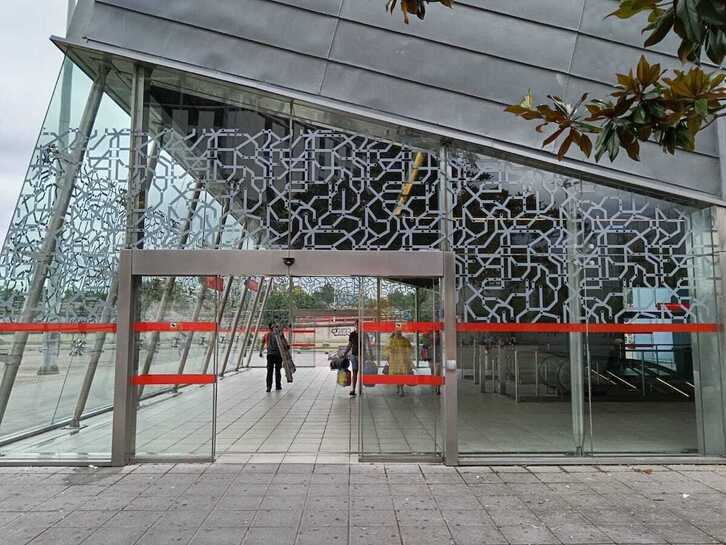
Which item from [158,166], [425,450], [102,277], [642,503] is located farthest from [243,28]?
[642,503]

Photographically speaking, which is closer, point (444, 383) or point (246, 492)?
point (246, 492)

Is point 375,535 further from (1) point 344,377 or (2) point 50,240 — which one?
(1) point 344,377

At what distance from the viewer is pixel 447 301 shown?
269 inches

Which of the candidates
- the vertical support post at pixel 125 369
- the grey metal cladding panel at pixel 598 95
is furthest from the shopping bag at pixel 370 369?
the grey metal cladding panel at pixel 598 95

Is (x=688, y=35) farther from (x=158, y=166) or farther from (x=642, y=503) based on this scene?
(x=158, y=166)

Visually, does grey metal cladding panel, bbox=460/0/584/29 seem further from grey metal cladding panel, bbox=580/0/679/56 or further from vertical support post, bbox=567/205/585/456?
vertical support post, bbox=567/205/585/456

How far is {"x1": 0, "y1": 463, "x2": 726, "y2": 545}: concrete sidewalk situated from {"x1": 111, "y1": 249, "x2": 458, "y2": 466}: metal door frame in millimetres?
1025

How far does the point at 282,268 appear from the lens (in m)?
6.86

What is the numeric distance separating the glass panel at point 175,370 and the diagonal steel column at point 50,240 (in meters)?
1.22

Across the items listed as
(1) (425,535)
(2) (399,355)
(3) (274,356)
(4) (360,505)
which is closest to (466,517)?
(1) (425,535)

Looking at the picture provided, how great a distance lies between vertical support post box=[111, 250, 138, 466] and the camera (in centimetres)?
657

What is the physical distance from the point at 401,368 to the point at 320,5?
4705 millimetres

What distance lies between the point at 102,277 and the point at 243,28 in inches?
142

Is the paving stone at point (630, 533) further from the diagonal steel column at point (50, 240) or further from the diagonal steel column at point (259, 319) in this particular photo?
the diagonal steel column at point (259, 319)
